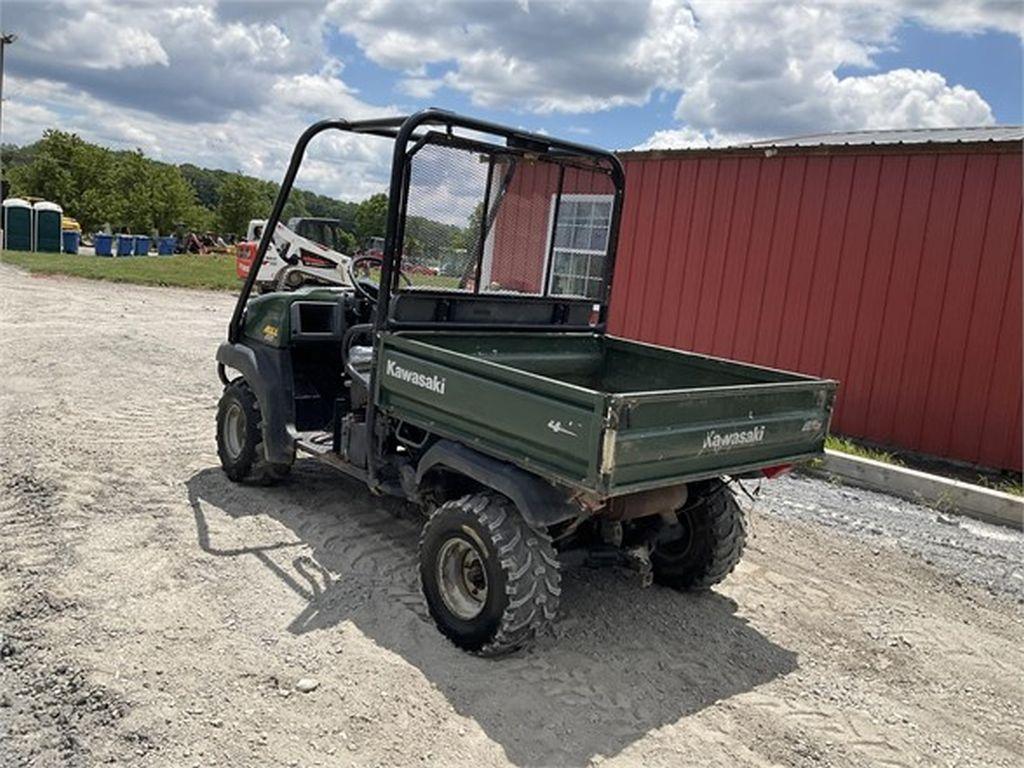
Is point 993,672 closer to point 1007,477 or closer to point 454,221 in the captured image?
point 454,221

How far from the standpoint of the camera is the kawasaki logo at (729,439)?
11.7 ft

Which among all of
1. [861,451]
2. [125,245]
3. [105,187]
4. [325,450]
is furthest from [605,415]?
[105,187]

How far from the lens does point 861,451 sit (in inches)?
302

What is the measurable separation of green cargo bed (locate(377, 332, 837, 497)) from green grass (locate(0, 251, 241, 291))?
18699 millimetres

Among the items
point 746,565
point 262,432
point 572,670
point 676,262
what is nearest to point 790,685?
point 572,670

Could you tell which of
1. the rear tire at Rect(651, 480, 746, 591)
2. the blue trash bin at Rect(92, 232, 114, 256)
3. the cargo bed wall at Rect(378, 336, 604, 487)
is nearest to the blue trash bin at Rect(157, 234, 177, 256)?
the blue trash bin at Rect(92, 232, 114, 256)

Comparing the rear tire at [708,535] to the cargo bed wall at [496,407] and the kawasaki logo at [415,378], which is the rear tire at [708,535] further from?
the kawasaki logo at [415,378]

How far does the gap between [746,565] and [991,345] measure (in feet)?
13.1

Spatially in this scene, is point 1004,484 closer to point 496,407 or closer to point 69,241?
point 496,407

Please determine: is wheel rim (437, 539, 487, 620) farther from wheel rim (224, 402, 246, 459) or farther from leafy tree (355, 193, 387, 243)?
wheel rim (224, 402, 246, 459)

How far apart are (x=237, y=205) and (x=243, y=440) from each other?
59.6m

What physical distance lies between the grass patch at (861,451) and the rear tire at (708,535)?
3409mm

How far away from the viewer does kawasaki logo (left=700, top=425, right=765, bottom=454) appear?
11.7 ft

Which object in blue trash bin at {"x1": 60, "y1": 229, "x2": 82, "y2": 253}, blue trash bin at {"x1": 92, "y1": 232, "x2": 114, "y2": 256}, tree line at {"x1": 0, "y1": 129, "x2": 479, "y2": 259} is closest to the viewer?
blue trash bin at {"x1": 92, "y1": 232, "x2": 114, "y2": 256}
